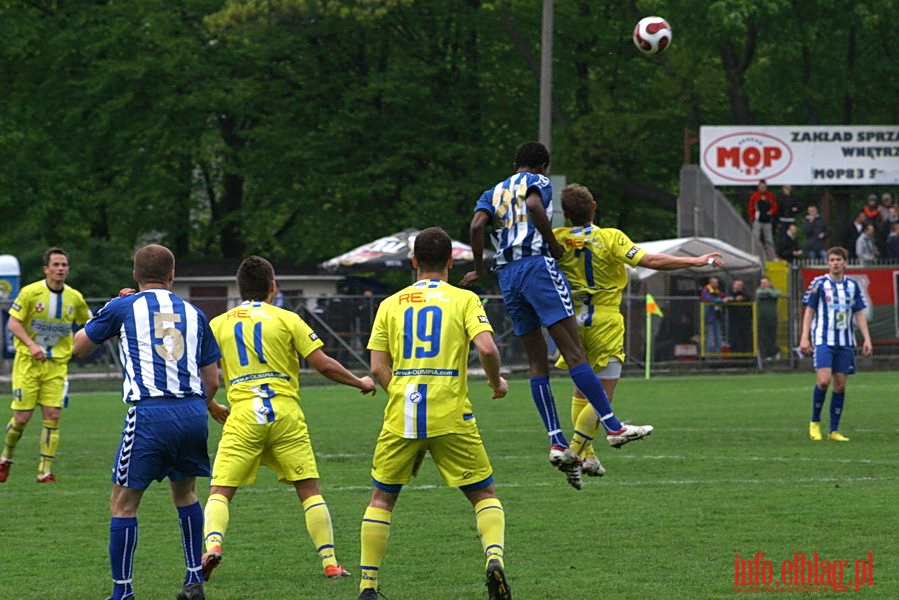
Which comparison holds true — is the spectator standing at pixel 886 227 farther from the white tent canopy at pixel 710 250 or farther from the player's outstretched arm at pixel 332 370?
the player's outstretched arm at pixel 332 370

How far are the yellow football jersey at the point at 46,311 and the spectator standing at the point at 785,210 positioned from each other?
76.8 feet

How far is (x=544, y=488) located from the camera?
44.9ft

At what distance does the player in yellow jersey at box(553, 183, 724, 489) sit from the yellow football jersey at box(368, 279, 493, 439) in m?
2.98

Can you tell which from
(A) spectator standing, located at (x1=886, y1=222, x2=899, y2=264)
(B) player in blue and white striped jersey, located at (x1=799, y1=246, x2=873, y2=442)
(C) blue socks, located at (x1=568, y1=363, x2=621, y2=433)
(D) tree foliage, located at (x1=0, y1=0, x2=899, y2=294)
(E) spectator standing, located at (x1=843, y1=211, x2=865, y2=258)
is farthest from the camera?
(D) tree foliage, located at (x1=0, y1=0, x2=899, y2=294)

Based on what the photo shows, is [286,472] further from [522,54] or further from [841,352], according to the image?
[522,54]

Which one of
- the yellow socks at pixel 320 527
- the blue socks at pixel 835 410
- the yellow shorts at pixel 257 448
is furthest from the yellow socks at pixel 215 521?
the blue socks at pixel 835 410

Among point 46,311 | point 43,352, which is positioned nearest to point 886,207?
point 46,311

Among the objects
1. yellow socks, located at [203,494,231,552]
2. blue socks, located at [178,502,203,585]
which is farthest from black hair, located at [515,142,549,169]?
blue socks, located at [178,502,203,585]

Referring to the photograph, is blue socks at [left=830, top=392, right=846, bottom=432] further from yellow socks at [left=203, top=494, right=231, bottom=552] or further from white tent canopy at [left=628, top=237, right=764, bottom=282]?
white tent canopy at [left=628, top=237, right=764, bottom=282]

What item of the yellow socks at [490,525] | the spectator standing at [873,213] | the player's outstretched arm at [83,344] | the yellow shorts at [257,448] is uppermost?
the spectator standing at [873,213]

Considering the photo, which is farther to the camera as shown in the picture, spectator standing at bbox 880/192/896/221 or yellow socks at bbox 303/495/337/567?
spectator standing at bbox 880/192/896/221

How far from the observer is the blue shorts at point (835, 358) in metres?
17.6

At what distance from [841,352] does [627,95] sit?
90.6ft

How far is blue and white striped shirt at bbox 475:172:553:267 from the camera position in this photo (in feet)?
34.8
